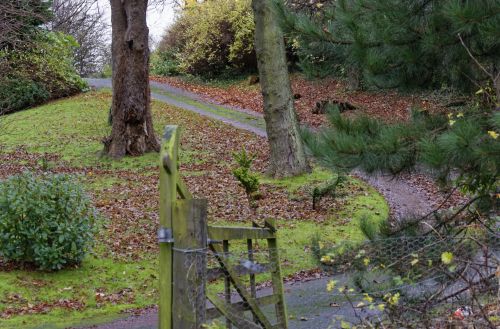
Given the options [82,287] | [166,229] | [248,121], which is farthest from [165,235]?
[248,121]

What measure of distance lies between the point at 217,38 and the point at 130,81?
55.7 ft

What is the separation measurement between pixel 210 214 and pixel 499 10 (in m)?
9.10

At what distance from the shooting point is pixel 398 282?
4.66 metres

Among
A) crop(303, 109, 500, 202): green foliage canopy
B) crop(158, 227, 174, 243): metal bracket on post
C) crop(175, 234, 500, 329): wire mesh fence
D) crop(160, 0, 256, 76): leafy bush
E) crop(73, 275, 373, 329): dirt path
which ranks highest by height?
crop(160, 0, 256, 76): leafy bush

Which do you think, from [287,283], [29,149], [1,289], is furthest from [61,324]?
[29,149]

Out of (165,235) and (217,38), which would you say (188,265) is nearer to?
(165,235)

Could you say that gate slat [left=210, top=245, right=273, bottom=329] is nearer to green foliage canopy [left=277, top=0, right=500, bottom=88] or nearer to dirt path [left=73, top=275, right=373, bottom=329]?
dirt path [left=73, top=275, right=373, bottom=329]

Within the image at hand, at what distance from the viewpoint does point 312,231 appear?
12.6m

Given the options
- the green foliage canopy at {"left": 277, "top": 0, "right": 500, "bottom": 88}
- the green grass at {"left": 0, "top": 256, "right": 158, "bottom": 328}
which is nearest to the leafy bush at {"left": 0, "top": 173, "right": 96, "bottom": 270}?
the green grass at {"left": 0, "top": 256, "right": 158, "bottom": 328}

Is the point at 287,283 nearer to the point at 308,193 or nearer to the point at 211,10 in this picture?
the point at 308,193

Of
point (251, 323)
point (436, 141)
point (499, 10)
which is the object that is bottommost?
point (251, 323)

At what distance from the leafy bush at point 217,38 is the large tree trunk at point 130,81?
14.8 metres

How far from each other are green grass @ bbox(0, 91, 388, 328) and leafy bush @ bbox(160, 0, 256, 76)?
10.2 meters

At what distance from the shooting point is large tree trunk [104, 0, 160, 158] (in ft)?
59.8
